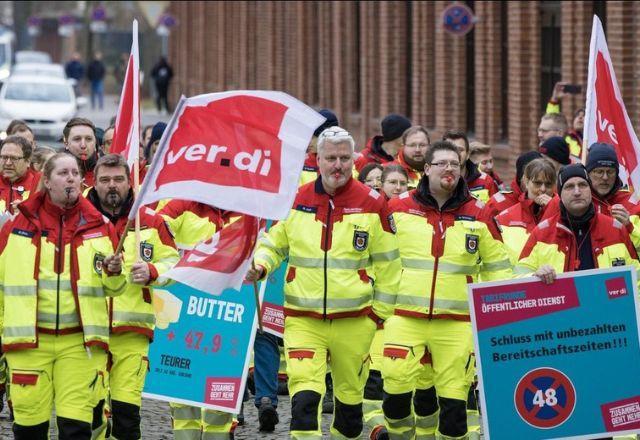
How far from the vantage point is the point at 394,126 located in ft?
46.1

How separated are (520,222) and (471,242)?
152cm

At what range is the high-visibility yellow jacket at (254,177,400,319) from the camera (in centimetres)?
964

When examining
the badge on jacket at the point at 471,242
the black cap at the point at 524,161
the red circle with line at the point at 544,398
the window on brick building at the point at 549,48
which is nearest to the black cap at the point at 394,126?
the black cap at the point at 524,161

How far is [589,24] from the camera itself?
2030cm

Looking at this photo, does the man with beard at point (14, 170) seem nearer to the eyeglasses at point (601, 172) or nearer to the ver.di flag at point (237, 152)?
the ver.di flag at point (237, 152)

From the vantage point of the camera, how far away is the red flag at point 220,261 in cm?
930

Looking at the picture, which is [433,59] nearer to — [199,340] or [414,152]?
[414,152]

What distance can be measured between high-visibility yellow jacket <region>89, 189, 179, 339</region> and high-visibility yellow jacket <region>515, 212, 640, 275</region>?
1978 millimetres

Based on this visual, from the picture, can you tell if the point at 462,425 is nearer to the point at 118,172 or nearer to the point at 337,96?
the point at 118,172

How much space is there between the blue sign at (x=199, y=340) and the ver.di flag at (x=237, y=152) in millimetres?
1776

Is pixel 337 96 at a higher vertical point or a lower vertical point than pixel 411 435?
higher

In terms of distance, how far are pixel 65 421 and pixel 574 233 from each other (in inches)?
115

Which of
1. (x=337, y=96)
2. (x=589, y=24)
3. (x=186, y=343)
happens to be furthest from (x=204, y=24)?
(x=186, y=343)

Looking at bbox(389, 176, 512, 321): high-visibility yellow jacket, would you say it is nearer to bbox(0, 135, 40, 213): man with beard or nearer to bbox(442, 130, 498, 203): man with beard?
bbox(442, 130, 498, 203): man with beard
